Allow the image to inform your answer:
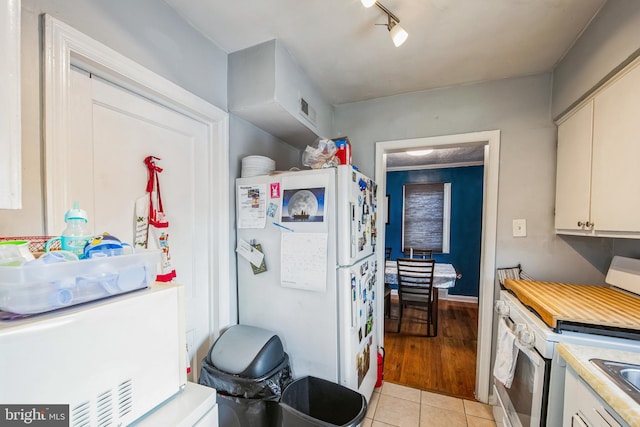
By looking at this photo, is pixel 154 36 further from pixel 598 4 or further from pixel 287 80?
pixel 598 4

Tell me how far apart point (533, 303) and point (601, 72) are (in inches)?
45.8

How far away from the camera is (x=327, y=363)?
140 centimetres

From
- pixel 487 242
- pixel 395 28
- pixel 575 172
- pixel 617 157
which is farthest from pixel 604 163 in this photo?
pixel 395 28

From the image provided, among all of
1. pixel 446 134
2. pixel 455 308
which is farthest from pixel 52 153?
pixel 455 308

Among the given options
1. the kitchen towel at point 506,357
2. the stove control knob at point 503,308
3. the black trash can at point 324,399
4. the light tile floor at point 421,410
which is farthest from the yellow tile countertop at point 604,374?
the light tile floor at point 421,410

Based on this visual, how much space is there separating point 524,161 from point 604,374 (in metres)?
1.43

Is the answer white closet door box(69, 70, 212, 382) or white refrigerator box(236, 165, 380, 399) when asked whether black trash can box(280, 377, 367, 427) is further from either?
white closet door box(69, 70, 212, 382)

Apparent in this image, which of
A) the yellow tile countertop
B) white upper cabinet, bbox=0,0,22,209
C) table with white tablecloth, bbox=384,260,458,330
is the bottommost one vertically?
table with white tablecloth, bbox=384,260,458,330

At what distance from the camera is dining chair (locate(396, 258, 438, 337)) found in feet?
10.1

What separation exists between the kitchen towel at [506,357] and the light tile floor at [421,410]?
580 mm

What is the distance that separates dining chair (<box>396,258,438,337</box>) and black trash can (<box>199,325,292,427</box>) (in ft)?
7.13

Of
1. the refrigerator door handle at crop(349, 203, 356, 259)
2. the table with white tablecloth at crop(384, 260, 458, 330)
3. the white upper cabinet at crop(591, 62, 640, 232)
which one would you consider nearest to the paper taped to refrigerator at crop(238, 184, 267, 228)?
the refrigerator door handle at crop(349, 203, 356, 259)

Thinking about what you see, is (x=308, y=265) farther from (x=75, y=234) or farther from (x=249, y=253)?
(x=75, y=234)

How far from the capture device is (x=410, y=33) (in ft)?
4.58
